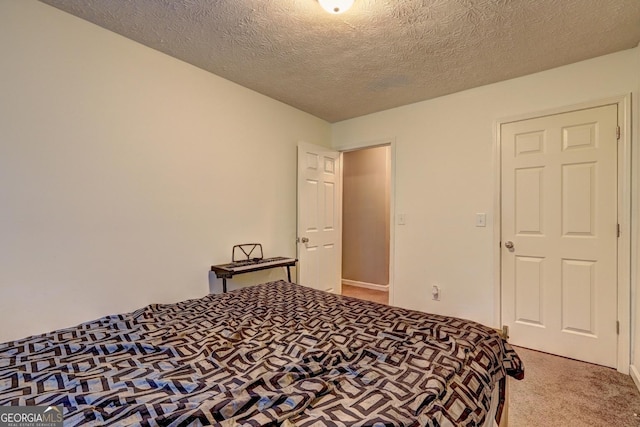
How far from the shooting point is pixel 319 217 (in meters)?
3.54

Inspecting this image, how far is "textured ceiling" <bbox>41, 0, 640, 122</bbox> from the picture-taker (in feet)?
5.59

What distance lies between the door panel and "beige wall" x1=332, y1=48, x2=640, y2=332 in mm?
148

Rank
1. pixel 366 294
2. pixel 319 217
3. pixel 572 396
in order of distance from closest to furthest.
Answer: pixel 572 396
pixel 319 217
pixel 366 294

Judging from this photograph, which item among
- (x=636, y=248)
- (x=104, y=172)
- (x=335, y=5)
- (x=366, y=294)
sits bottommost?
(x=366, y=294)

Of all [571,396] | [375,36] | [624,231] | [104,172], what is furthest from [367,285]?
[104,172]

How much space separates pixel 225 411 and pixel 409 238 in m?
2.75

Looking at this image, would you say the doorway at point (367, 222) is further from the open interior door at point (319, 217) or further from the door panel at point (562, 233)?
the door panel at point (562, 233)

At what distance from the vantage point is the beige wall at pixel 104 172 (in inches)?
63.9

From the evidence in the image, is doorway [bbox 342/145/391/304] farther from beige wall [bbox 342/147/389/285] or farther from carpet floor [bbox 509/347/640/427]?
carpet floor [bbox 509/347/640/427]

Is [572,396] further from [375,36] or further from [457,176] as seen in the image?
[375,36]

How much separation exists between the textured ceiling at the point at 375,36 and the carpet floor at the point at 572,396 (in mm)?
2379

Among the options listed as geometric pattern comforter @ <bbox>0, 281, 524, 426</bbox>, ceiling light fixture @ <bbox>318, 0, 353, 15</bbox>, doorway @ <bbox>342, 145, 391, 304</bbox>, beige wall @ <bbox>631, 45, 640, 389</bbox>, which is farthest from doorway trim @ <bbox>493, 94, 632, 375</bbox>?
doorway @ <bbox>342, 145, 391, 304</bbox>

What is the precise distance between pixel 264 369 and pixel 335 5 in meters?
1.77

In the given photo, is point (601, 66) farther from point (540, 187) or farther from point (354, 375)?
point (354, 375)
